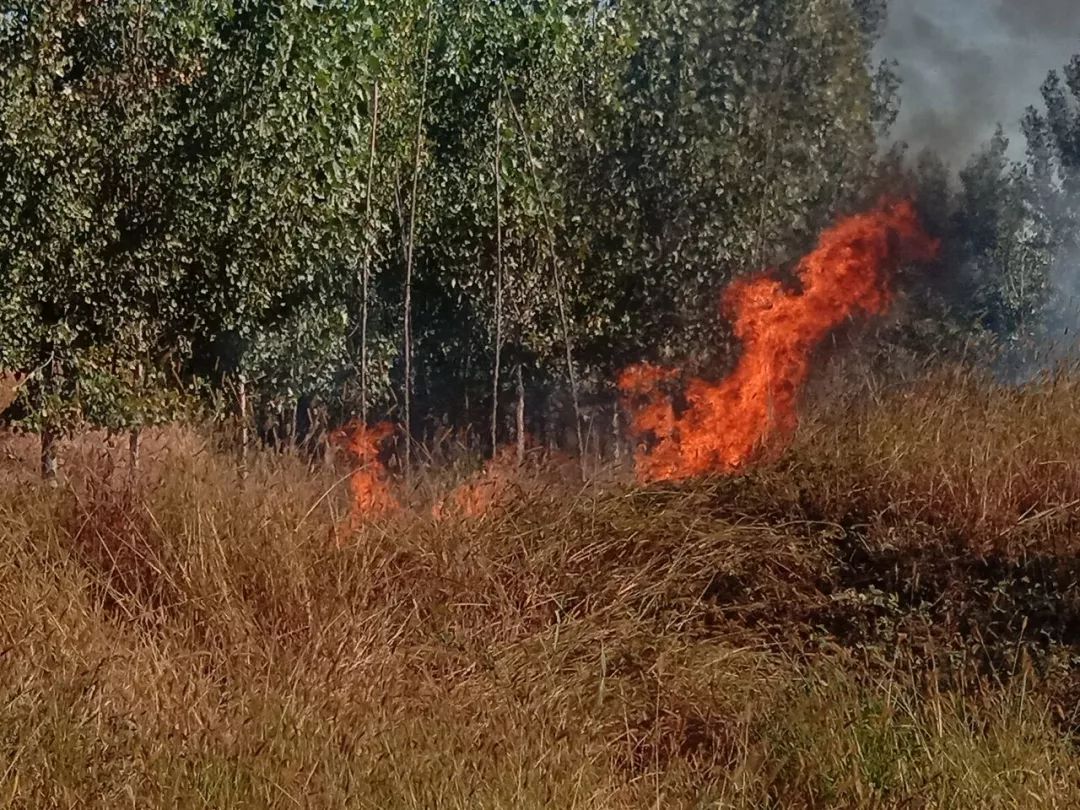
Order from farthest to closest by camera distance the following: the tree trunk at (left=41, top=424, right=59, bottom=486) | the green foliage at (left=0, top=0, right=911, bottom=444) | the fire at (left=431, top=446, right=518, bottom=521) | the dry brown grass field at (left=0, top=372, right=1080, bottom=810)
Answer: the green foliage at (left=0, top=0, right=911, bottom=444)
the tree trunk at (left=41, top=424, right=59, bottom=486)
the fire at (left=431, top=446, right=518, bottom=521)
the dry brown grass field at (left=0, top=372, right=1080, bottom=810)

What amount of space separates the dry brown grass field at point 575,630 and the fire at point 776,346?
0.70 m

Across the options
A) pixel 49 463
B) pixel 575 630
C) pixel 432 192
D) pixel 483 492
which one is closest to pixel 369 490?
pixel 483 492

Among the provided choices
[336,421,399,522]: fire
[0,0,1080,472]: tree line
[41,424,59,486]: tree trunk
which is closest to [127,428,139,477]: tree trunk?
[41,424,59,486]: tree trunk

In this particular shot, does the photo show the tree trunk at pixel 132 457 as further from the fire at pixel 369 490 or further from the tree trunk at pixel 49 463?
the fire at pixel 369 490

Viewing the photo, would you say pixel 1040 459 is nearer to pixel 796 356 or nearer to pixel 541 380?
pixel 796 356

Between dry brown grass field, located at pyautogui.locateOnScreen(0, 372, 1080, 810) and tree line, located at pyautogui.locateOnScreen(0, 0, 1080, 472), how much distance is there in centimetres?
372

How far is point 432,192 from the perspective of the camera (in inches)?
631

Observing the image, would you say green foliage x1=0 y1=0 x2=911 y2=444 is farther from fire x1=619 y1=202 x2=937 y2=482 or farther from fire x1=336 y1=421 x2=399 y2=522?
fire x1=336 y1=421 x2=399 y2=522

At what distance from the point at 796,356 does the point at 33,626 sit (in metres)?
7.70

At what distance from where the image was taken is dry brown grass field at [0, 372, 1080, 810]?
412 centimetres

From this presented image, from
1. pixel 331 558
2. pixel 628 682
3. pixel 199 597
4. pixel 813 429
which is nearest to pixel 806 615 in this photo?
pixel 628 682

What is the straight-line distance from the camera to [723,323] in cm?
1614

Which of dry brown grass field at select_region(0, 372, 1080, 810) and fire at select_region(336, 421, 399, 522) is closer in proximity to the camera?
dry brown grass field at select_region(0, 372, 1080, 810)

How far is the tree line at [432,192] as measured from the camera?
12.0 meters
